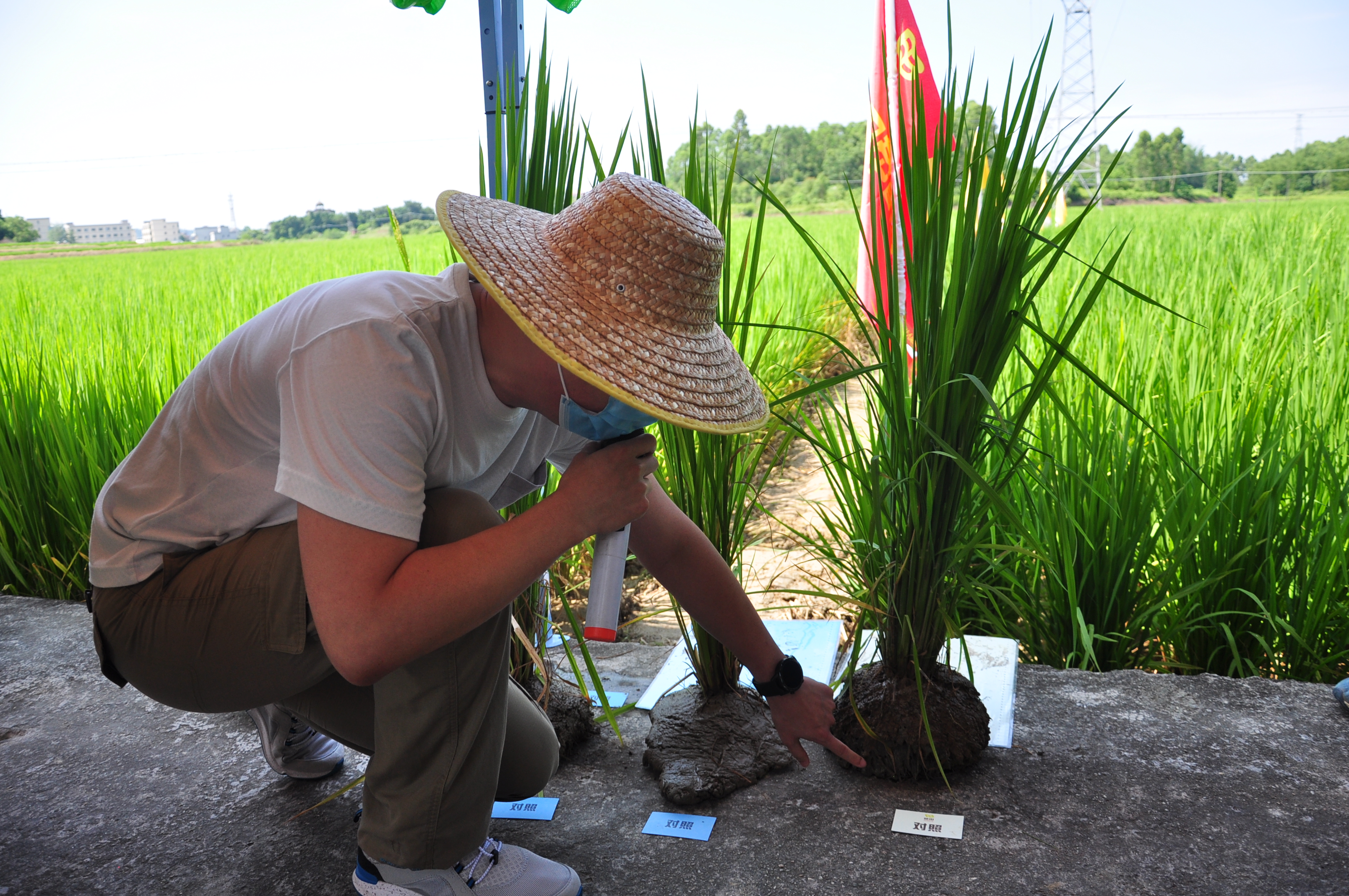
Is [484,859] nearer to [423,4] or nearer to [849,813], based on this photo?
[849,813]

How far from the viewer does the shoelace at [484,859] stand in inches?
43.1

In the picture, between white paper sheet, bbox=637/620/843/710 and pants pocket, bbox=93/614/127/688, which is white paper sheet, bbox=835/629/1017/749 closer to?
white paper sheet, bbox=637/620/843/710

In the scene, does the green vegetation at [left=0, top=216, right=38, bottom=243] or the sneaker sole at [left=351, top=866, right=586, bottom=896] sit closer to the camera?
the sneaker sole at [left=351, top=866, right=586, bottom=896]

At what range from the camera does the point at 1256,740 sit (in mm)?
1374

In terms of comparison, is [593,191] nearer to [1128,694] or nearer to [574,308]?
[574,308]

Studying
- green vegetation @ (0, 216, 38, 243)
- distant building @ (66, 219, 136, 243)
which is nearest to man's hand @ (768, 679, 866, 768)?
green vegetation @ (0, 216, 38, 243)

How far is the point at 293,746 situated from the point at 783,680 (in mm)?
821

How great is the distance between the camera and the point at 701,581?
1.25 meters

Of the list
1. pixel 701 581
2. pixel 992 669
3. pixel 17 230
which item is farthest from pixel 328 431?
pixel 17 230

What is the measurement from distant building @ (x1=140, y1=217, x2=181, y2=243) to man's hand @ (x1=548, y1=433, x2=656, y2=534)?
11593mm

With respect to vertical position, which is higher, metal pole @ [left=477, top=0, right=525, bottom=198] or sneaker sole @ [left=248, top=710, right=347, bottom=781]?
metal pole @ [left=477, top=0, right=525, bottom=198]

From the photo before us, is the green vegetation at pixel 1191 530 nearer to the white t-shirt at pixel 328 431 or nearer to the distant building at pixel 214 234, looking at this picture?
the white t-shirt at pixel 328 431

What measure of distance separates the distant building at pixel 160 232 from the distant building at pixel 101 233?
0.20 meters

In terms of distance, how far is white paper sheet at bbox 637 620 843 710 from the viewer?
1695mm
